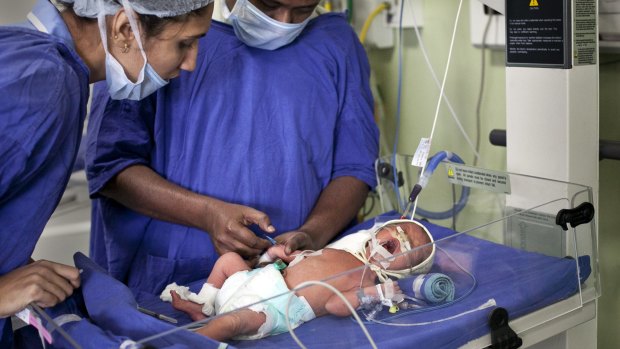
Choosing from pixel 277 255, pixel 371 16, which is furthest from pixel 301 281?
pixel 371 16

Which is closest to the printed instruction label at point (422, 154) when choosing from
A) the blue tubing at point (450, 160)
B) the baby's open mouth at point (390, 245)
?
the blue tubing at point (450, 160)

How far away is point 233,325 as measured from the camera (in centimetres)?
131

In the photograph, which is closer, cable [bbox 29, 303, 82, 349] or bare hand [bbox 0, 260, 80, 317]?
cable [bbox 29, 303, 82, 349]

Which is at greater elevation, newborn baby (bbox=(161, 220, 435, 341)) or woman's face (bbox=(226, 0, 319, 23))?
woman's face (bbox=(226, 0, 319, 23))

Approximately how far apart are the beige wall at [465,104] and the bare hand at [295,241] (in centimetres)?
88

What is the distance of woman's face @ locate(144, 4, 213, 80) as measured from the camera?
155 cm

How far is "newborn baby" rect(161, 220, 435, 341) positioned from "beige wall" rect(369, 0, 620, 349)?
709mm

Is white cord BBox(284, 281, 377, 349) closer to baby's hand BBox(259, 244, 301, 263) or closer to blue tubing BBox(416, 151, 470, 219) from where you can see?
baby's hand BBox(259, 244, 301, 263)

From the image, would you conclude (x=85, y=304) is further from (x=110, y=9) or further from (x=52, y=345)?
(x=110, y=9)

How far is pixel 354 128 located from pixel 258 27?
0.39 m

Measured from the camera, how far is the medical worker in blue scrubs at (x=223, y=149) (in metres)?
1.96

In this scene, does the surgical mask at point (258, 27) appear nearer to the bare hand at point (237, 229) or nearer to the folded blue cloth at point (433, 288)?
the bare hand at point (237, 229)

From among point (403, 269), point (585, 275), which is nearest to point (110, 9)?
point (403, 269)

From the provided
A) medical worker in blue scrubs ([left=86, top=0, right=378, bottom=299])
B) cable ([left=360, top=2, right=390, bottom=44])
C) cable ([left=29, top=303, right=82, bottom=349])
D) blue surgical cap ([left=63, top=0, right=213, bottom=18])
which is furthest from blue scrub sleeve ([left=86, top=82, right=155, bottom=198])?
cable ([left=360, top=2, right=390, bottom=44])
